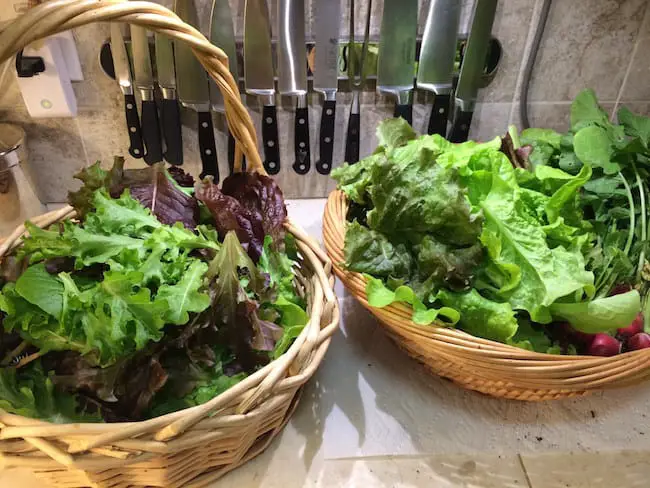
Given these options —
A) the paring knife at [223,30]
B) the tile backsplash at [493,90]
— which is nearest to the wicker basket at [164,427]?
the paring knife at [223,30]

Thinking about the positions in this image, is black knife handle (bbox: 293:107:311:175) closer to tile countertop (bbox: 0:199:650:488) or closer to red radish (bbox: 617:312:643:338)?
tile countertop (bbox: 0:199:650:488)

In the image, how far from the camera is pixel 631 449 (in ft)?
2.17

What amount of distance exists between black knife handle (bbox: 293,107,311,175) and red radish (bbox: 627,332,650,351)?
1.89ft

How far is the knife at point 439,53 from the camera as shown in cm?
82

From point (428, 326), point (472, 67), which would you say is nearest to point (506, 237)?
point (428, 326)

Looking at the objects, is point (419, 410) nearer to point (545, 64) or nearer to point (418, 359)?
point (418, 359)

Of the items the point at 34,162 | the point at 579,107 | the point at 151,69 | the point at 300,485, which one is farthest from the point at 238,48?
the point at 300,485

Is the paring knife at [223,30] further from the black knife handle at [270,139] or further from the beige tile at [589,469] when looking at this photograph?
the beige tile at [589,469]

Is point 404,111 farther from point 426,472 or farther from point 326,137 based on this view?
point 426,472

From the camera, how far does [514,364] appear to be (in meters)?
0.55

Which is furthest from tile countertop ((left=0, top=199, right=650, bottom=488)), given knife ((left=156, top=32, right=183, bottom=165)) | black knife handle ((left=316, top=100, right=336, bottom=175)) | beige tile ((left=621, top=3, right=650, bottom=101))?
beige tile ((left=621, top=3, right=650, bottom=101))

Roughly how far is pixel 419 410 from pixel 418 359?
7 centimetres

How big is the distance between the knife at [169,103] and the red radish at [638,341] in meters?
0.75

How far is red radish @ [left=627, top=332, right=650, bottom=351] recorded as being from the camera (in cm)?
61
